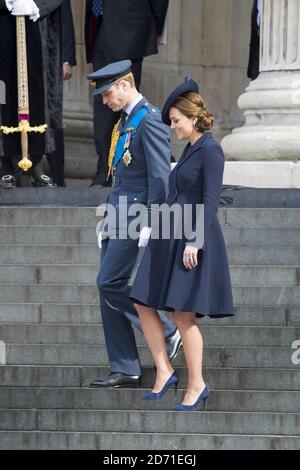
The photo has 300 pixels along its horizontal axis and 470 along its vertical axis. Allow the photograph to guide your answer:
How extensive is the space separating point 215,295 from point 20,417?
1.21 m

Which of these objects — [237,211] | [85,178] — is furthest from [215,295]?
[85,178]

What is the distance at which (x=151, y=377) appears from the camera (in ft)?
35.3

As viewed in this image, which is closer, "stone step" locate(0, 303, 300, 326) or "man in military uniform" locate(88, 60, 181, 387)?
"man in military uniform" locate(88, 60, 181, 387)

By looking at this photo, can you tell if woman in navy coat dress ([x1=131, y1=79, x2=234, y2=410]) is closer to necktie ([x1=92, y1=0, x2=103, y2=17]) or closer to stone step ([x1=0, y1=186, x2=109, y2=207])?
stone step ([x1=0, y1=186, x2=109, y2=207])

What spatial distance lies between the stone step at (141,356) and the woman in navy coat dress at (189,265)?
51cm

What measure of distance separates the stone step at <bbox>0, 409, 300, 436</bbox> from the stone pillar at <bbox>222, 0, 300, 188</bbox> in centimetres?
421

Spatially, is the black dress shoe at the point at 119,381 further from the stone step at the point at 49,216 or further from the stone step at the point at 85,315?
the stone step at the point at 49,216

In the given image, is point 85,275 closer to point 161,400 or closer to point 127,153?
point 127,153

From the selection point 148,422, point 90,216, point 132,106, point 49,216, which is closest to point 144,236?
point 132,106

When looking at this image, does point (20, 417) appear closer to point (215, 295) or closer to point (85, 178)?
point (215, 295)

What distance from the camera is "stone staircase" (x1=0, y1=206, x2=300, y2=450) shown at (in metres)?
10.3

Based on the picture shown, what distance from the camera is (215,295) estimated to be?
10391 millimetres

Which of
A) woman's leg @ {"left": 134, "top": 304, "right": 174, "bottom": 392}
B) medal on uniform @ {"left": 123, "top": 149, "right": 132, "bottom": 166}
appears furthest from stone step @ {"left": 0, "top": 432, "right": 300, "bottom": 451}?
medal on uniform @ {"left": 123, "top": 149, "right": 132, "bottom": 166}

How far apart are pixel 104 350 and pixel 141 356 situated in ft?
0.71
